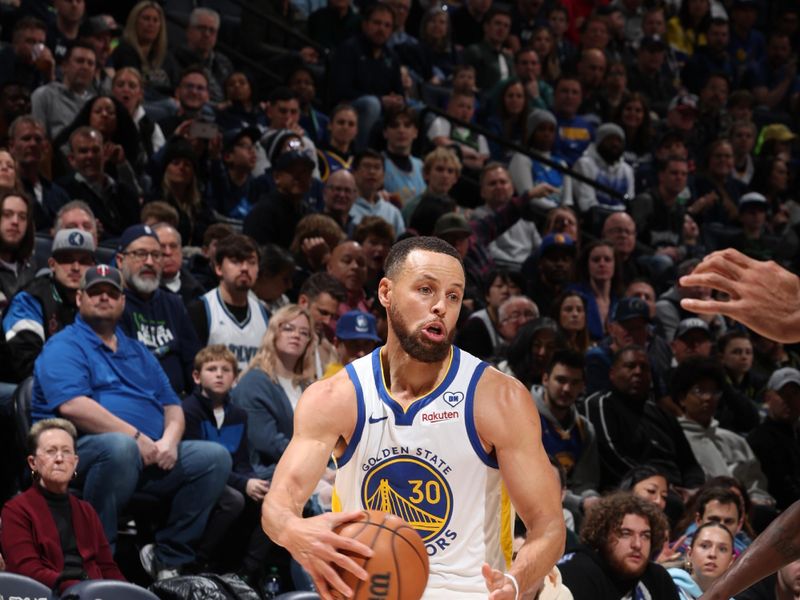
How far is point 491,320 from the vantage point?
10.0m

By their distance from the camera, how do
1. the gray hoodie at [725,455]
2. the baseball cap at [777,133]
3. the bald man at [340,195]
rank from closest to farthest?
the gray hoodie at [725,455] → the bald man at [340,195] → the baseball cap at [777,133]

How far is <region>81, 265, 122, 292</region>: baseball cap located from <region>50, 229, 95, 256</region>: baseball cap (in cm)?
41

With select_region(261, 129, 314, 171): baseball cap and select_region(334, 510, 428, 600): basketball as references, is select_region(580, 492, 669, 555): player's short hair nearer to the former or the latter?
select_region(334, 510, 428, 600): basketball

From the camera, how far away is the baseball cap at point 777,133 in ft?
54.0

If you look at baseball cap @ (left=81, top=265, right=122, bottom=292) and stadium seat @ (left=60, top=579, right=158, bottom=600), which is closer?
stadium seat @ (left=60, top=579, right=158, bottom=600)

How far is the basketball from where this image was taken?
4.05 m

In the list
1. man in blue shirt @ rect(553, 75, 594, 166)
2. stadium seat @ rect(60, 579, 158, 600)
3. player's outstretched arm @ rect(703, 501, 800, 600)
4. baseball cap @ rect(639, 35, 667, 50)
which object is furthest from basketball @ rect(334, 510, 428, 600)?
baseball cap @ rect(639, 35, 667, 50)

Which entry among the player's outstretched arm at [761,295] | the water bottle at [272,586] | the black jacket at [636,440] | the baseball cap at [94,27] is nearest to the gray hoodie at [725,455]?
the black jacket at [636,440]

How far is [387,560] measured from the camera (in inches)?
160

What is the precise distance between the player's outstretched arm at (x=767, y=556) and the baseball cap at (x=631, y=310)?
5.32 meters

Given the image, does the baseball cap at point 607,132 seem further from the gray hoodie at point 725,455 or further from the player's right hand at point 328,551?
the player's right hand at point 328,551

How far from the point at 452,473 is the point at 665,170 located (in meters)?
9.53

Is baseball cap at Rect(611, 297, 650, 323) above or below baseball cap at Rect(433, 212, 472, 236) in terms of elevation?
below

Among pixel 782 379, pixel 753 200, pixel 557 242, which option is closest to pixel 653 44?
pixel 753 200
